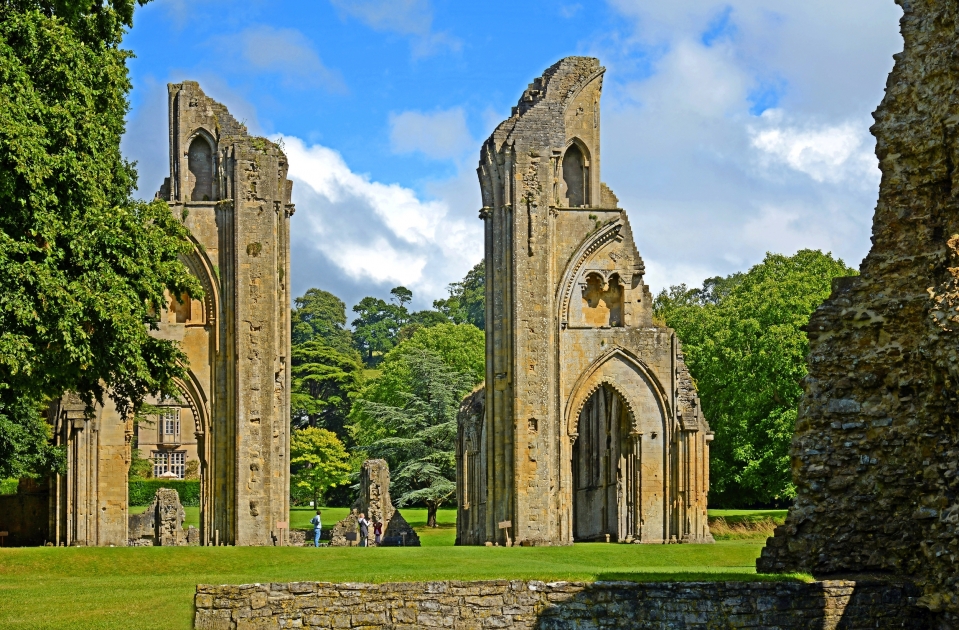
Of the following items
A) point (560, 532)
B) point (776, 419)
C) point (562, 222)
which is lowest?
point (560, 532)

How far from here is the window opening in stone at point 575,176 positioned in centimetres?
3916

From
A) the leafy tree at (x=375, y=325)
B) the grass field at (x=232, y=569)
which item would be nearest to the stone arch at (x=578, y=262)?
the grass field at (x=232, y=569)

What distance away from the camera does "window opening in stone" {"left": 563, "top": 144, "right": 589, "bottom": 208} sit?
3916cm

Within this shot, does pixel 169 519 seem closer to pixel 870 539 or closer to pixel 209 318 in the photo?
pixel 209 318

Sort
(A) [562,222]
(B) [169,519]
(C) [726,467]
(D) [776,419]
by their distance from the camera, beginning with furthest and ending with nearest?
(C) [726,467] → (D) [776,419] → (B) [169,519] → (A) [562,222]

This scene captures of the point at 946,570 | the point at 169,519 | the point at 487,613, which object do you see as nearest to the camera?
the point at 946,570

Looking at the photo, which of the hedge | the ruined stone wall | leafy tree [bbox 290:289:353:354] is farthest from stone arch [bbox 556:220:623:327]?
leafy tree [bbox 290:289:353:354]

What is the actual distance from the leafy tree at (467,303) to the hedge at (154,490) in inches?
1650

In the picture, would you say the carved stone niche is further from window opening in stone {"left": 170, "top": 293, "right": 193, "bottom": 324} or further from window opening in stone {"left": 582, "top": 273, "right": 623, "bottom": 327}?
window opening in stone {"left": 170, "top": 293, "right": 193, "bottom": 324}

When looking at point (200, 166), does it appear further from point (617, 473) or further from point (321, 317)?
point (321, 317)

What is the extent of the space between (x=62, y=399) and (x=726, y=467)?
73.6 feet

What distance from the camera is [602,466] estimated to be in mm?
42625

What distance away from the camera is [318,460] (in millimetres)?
65562

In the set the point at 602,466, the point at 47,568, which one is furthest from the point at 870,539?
the point at 602,466
